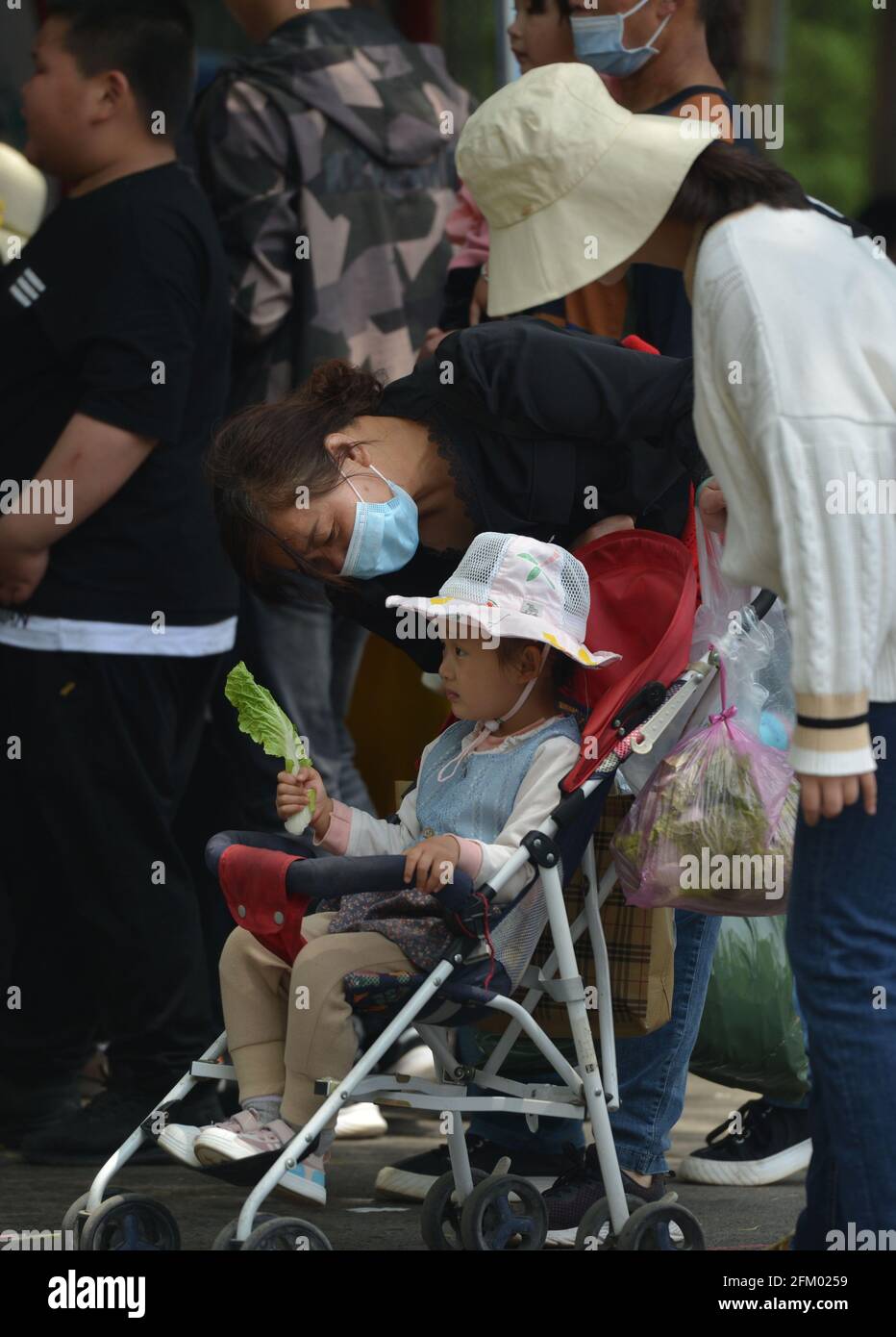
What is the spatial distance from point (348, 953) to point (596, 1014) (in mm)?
639

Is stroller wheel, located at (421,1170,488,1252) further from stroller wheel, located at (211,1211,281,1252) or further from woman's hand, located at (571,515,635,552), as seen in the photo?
woman's hand, located at (571,515,635,552)

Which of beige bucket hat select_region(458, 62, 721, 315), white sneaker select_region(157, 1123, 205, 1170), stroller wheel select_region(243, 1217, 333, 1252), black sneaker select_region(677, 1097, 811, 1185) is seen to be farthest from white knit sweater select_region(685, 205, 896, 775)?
black sneaker select_region(677, 1097, 811, 1185)

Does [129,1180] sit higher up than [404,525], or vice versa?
[404,525]

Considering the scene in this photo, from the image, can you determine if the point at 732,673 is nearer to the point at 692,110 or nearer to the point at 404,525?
the point at 404,525

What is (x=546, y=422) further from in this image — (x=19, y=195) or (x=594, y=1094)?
(x=19, y=195)

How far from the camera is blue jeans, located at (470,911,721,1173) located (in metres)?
3.78

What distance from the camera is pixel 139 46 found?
4531mm

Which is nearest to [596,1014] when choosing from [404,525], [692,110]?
[404,525]

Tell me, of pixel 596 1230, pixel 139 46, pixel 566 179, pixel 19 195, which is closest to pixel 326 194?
pixel 139 46

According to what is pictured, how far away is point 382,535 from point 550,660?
1.23ft

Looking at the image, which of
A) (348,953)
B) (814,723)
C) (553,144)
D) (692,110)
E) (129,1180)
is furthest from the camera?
(129,1180)

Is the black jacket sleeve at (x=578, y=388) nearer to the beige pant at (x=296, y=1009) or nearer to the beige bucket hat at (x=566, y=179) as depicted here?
the beige bucket hat at (x=566, y=179)

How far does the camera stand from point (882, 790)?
2.91 meters
